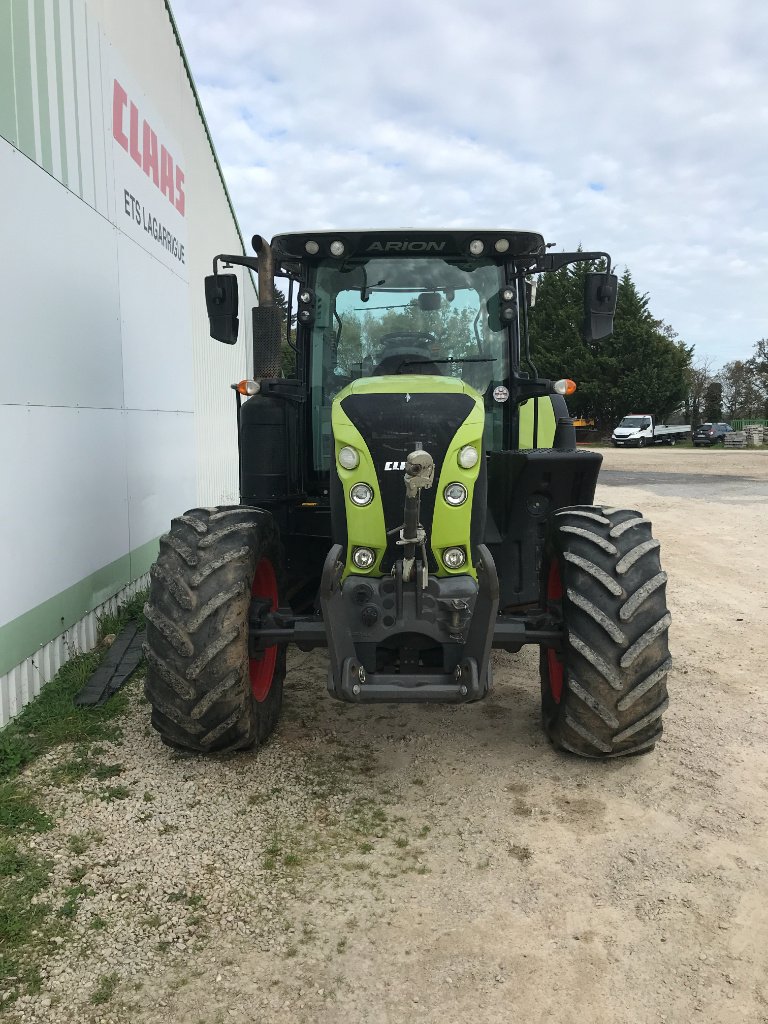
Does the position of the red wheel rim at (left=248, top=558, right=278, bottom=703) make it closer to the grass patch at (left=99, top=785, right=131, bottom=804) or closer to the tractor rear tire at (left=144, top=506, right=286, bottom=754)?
the tractor rear tire at (left=144, top=506, right=286, bottom=754)

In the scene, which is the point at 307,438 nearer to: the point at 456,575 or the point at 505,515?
the point at 505,515

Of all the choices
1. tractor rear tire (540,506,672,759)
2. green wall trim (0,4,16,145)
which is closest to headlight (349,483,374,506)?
tractor rear tire (540,506,672,759)

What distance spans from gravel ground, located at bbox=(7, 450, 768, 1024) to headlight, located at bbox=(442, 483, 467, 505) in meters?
1.28

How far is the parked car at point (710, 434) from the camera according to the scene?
41.1 metres

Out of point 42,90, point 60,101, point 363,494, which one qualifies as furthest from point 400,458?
point 60,101

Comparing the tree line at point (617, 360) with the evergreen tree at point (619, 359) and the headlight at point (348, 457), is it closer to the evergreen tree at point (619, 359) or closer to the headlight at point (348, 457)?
the evergreen tree at point (619, 359)

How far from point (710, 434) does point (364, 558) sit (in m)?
41.3

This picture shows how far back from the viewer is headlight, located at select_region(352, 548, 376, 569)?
3492 mm

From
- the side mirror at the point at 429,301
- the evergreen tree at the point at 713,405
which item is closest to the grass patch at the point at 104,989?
the side mirror at the point at 429,301

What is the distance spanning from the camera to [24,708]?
14.2 ft

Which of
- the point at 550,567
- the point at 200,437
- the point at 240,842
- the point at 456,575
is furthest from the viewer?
the point at 200,437

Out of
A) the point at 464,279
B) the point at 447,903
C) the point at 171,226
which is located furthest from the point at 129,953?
the point at 171,226

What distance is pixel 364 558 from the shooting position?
349cm

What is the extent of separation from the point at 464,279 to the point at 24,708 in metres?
3.36
